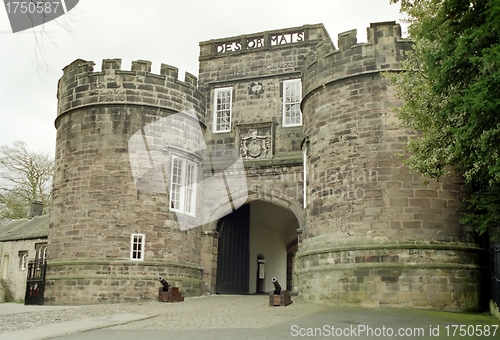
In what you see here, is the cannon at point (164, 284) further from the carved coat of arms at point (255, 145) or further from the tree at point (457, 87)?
the tree at point (457, 87)

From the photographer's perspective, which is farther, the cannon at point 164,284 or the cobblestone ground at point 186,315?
the cannon at point 164,284

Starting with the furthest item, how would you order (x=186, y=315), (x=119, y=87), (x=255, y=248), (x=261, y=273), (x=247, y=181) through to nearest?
1. (x=261, y=273)
2. (x=255, y=248)
3. (x=247, y=181)
4. (x=119, y=87)
5. (x=186, y=315)

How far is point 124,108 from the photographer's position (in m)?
17.2

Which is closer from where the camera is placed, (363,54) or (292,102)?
(363,54)

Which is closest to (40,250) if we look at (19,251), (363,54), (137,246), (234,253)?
(19,251)

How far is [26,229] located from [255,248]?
483 inches

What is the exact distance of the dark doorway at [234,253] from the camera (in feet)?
63.9

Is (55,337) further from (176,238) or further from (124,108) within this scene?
(124,108)

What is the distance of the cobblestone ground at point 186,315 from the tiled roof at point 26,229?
12569 millimetres

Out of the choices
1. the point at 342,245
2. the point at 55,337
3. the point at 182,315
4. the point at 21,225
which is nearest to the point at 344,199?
the point at 342,245

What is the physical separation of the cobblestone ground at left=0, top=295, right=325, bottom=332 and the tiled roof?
495 inches

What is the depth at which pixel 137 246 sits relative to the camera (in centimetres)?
1645

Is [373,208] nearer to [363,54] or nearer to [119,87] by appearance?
[363,54]

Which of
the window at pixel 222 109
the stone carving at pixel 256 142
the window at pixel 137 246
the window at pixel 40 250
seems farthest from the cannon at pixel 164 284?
the window at pixel 40 250
